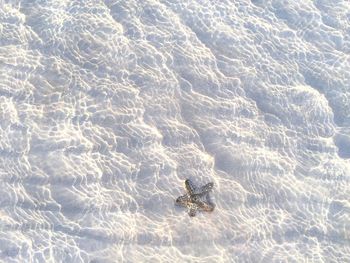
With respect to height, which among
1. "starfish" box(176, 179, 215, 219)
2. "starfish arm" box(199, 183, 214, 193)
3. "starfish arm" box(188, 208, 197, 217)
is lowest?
"starfish arm" box(188, 208, 197, 217)

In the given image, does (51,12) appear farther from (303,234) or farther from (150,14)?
(303,234)

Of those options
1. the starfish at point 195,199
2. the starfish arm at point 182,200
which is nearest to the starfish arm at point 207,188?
the starfish at point 195,199

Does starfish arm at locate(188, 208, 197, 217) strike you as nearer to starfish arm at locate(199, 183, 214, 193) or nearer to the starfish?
the starfish

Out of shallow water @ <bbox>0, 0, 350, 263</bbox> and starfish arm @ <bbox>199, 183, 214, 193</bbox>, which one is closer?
shallow water @ <bbox>0, 0, 350, 263</bbox>

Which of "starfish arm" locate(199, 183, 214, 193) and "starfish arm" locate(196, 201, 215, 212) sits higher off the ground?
"starfish arm" locate(199, 183, 214, 193)

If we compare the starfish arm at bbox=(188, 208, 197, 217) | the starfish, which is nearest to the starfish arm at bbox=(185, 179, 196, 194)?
the starfish

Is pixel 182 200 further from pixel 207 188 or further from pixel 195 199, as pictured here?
pixel 207 188
